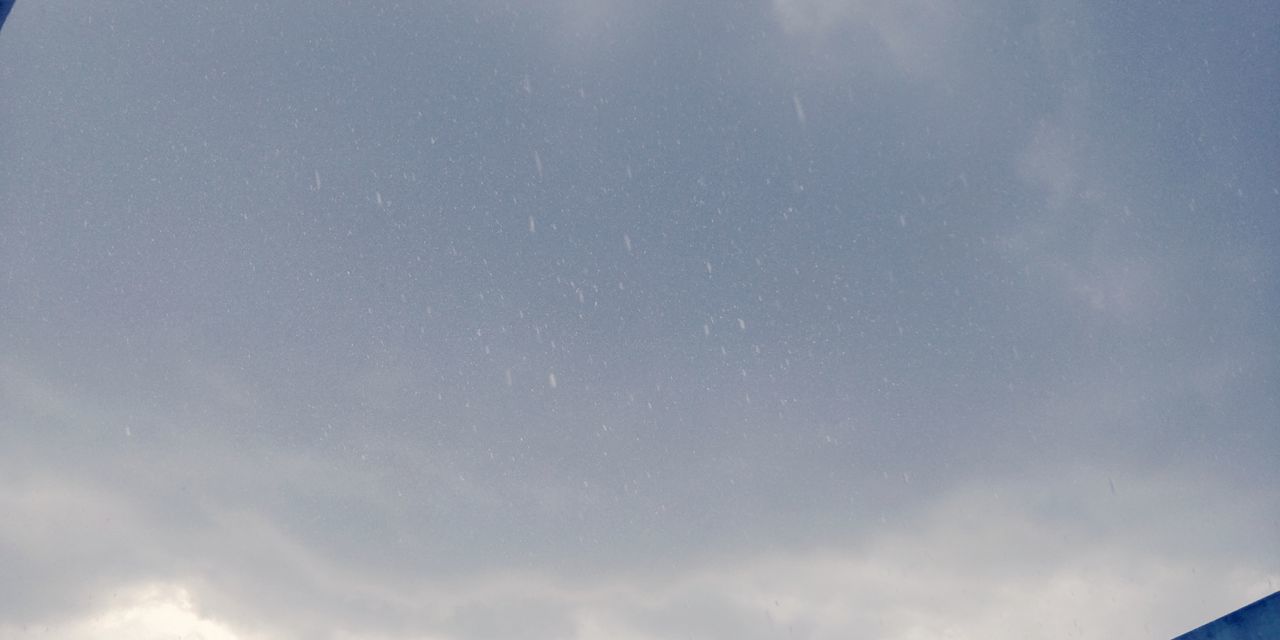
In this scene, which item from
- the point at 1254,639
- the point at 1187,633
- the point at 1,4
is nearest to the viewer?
the point at 1,4

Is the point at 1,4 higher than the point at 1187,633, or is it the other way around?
the point at 1,4

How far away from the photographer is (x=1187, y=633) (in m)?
11.4

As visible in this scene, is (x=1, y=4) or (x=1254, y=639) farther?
(x=1254, y=639)

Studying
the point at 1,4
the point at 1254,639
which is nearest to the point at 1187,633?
the point at 1254,639

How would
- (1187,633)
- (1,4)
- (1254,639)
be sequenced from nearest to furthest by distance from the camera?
(1,4), (1254,639), (1187,633)

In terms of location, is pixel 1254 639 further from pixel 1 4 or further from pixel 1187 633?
pixel 1 4

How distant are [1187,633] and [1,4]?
56.6 feet

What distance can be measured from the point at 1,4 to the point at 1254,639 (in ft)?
56.4

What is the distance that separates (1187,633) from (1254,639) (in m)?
0.99

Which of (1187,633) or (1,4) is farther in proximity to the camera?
(1187,633)

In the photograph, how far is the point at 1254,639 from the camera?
1053 cm

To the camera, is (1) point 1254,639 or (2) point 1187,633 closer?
(1) point 1254,639
